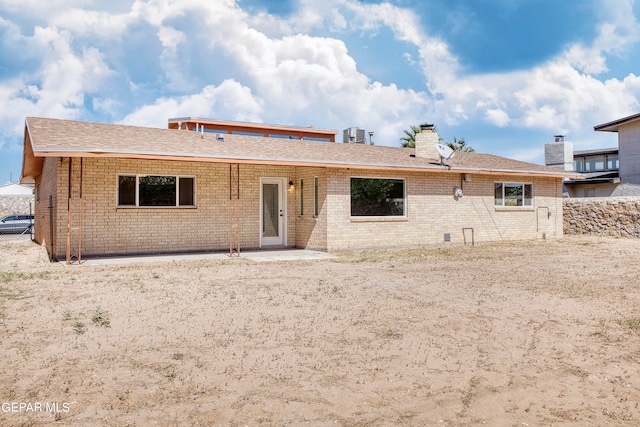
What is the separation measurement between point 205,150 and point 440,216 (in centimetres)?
815

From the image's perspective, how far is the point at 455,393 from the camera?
3598mm

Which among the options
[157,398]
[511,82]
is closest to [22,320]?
[157,398]

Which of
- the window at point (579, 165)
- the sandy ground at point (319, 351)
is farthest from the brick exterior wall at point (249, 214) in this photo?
the window at point (579, 165)

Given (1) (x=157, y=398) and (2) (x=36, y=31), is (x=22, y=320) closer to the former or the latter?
(1) (x=157, y=398)

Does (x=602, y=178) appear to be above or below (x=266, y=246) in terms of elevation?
above

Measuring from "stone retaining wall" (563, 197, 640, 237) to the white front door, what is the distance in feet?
45.8

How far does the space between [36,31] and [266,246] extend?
12101 mm

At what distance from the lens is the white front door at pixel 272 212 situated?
15.0m

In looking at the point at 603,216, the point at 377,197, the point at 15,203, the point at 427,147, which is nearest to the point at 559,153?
the point at 603,216

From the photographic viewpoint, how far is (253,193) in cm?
1471

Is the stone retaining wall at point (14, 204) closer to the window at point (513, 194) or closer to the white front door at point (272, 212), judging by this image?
the white front door at point (272, 212)

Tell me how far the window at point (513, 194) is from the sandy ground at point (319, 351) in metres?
8.97

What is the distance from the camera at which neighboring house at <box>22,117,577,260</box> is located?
12.3 metres

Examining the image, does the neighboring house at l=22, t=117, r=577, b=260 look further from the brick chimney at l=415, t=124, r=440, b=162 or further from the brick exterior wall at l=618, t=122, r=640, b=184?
the brick exterior wall at l=618, t=122, r=640, b=184
